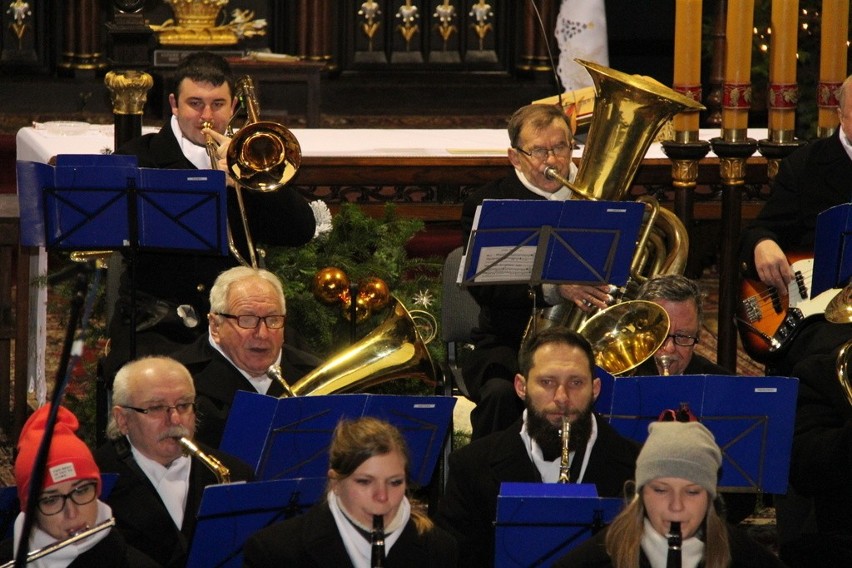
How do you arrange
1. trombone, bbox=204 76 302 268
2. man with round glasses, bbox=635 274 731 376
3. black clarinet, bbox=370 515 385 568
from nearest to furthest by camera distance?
black clarinet, bbox=370 515 385 568 < man with round glasses, bbox=635 274 731 376 < trombone, bbox=204 76 302 268

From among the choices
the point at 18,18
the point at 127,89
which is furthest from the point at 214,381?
the point at 18,18

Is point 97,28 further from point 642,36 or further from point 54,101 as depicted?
point 642,36

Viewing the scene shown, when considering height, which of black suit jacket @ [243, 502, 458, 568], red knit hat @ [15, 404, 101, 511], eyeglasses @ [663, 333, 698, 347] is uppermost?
eyeglasses @ [663, 333, 698, 347]

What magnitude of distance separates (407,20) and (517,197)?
681 centimetres

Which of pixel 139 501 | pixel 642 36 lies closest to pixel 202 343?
pixel 139 501

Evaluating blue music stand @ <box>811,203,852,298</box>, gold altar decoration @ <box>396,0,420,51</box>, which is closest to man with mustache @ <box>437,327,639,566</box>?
blue music stand @ <box>811,203,852,298</box>

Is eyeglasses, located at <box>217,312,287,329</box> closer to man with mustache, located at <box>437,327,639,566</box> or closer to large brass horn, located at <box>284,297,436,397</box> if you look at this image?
large brass horn, located at <box>284,297,436,397</box>

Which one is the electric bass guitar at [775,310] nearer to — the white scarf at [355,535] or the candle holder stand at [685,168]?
the candle holder stand at [685,168]

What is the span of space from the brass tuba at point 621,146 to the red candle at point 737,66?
2.15 feet

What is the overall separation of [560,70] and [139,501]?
7.50 metres

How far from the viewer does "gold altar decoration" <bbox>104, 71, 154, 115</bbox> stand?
6.65m

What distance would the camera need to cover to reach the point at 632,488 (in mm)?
4344

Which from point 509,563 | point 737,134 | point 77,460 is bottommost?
point 509,563

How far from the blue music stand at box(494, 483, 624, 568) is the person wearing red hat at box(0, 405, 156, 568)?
0.95m
